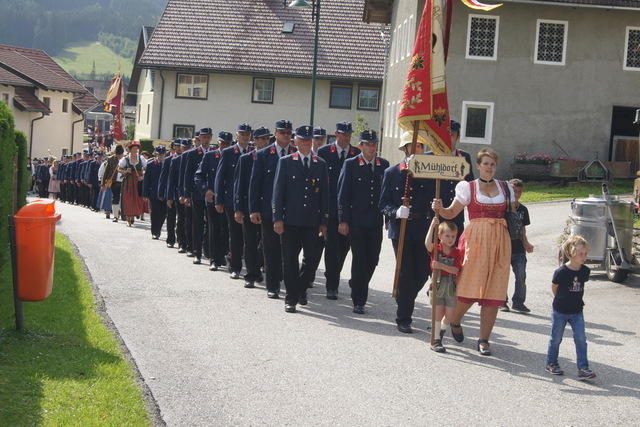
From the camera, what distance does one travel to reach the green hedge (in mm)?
9164

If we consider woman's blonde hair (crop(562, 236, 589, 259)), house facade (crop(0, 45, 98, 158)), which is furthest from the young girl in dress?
house facade (crop(0, 45, 98, 158))

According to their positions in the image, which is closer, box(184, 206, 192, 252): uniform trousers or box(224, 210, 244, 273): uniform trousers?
box(224, 210, 244, 273): uniform trousers

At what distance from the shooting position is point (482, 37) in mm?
36656

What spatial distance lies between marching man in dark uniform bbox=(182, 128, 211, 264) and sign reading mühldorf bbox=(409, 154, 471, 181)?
7007 mm

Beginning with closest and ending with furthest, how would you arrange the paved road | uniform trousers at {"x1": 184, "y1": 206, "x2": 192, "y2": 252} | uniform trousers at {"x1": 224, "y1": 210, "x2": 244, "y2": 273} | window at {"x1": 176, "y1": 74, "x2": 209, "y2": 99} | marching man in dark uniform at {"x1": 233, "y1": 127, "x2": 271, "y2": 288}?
the paved road → marching man in dark uniform at {"x1": 233, "y1": 127, "x2": 271, "y2": 288} → uniform trousers at {"x1": 224, "y1": 210, "x2": 244, "y2": 273} → uniform trousers at {"x1": 184, "y1": 206, "x2": 192, "y2": 252} → window at {"x1": 176, "y1": 74, "x2": 209, "y2": 99}

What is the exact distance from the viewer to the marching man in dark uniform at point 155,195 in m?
20.3

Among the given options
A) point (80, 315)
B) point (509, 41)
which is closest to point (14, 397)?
point (80, 315)

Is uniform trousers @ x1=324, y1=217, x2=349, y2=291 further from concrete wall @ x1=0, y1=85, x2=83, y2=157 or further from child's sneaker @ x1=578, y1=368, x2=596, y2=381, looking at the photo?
concrete wall @ x1=0, y1=85, x2=83, y2=157

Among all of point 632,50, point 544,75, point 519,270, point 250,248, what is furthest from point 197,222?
point 632,50

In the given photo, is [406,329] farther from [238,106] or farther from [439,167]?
[238,106]

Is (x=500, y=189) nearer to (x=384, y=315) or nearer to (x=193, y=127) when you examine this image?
(x=384, y=315)

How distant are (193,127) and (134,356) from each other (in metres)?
46.8

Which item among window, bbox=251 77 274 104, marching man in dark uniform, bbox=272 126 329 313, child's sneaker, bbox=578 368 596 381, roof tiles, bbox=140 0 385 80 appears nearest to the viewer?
child's sneaker, bbox=578 368 596 381

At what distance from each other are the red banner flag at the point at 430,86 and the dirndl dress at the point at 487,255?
1.47m
